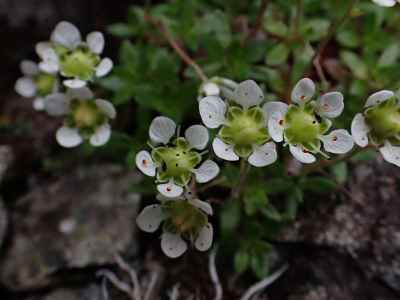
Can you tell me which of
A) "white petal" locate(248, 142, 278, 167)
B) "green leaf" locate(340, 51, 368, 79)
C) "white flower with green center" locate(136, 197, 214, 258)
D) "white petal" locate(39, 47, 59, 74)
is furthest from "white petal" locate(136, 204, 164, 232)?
"green leaf" locate(340, 51, 368, 79)

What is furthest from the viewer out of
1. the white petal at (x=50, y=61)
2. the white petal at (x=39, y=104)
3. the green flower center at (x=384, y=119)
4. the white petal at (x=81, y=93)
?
the white petal at (x=39, y=104)

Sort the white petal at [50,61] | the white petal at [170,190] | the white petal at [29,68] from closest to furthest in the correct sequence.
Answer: the white petal at [170,190] → the white petal at [50,61] → the white petal at [29,68]

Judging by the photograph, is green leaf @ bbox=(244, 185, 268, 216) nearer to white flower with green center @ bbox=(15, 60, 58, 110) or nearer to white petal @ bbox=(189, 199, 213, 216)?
white petal @ bbox=(189, 199, 213, 216)

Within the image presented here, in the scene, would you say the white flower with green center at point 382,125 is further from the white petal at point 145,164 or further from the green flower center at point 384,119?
the white petal at point 145,164

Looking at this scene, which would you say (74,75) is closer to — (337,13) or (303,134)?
(303,134)

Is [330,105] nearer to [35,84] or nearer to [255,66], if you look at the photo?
[255,66]

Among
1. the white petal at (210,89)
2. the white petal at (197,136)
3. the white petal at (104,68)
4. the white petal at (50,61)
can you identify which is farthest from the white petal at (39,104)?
the white petal at (197,136)
